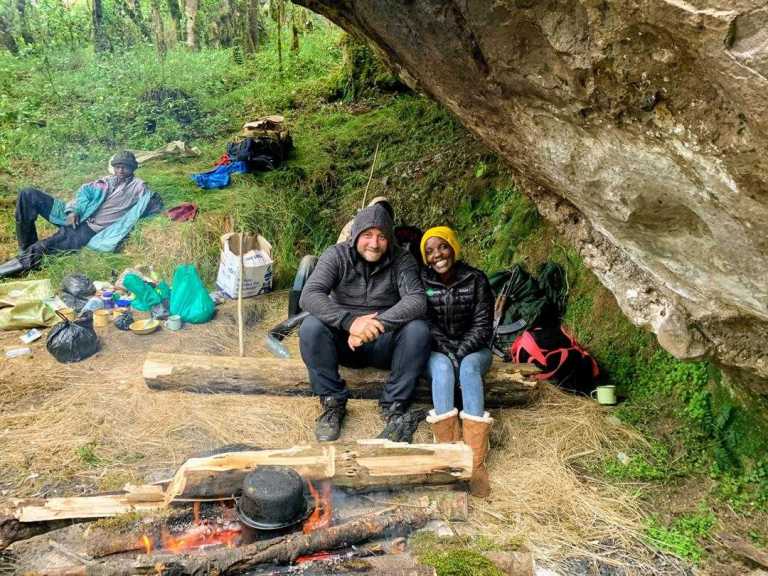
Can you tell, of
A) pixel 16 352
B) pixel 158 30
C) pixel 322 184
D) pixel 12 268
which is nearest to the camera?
pixel 16 352

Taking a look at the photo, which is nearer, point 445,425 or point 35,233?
point 445,425

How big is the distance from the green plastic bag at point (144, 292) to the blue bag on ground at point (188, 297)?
0.20 m

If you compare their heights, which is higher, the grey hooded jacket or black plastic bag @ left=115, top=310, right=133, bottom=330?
the grey hooded jacket

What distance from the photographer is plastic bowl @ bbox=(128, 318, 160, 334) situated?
562 cm

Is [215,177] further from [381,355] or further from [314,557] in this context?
[314,557]

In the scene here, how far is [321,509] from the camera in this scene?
10.6ft

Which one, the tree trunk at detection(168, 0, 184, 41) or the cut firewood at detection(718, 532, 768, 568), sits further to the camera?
the tree trunk at detection(168, 0, 184, 41)

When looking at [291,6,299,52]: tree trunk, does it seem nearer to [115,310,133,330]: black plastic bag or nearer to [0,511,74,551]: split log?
[115,310,133,330]: black plastic bag

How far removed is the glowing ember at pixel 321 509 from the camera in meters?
3.06

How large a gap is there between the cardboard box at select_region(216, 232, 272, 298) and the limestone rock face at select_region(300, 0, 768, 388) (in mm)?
2937

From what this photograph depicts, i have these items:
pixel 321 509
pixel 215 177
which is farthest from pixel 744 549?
pixel 215 177

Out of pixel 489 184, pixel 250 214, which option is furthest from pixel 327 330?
pixel 489 184

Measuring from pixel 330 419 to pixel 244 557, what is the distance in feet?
5.54

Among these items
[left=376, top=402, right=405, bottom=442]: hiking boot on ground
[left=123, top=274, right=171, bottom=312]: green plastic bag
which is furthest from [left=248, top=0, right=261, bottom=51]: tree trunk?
[left=376, top=402, right=405, bottom=442]: hiking boot on ground
